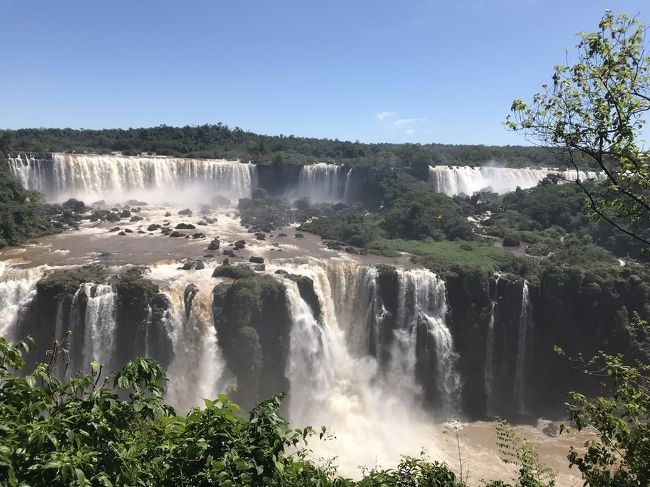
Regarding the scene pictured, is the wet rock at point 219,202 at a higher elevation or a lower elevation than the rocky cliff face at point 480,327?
higher

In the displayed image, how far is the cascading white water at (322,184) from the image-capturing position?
51.4 meters

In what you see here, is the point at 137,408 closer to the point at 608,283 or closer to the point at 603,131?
the point at 603,131

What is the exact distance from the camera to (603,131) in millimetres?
7684

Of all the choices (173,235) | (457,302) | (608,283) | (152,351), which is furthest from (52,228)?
(608,283)

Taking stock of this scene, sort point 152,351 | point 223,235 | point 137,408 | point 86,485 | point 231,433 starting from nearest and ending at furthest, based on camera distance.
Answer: point 86,485 < point 137,408 < point 231,433 < point 152,351 < point 223,235

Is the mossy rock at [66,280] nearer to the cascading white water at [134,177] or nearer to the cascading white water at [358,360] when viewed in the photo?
the cascading white water at [358,360]

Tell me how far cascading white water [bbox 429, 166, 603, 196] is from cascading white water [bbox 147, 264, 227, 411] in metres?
37.8

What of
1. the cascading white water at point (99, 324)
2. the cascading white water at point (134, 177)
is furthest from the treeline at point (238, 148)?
the cascading white water at point (99, 324)

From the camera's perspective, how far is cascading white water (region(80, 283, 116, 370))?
2100 centimetres

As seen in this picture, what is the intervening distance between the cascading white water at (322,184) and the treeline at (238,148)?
1.90 meters

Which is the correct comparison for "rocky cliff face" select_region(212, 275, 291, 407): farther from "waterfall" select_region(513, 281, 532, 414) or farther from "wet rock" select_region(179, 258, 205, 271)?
"waterfall" select_region(513, 281, 532, 414)

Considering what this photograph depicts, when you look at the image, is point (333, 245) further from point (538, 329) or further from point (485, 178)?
point (485, 178)

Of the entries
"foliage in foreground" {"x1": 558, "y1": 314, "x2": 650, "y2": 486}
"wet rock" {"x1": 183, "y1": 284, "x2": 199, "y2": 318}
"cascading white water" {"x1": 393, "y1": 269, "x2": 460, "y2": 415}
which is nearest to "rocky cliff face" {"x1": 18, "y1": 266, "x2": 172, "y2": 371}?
"wet rock" {"x1": 183, "y1": 284, "x2": 199, "y2": 318}

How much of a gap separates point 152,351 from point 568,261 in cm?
2445
